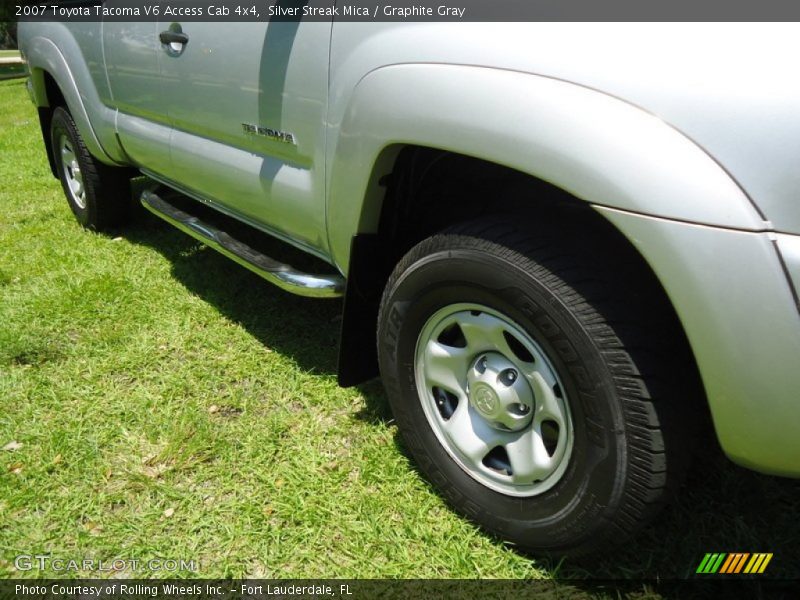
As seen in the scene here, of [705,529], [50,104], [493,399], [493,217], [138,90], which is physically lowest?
[705,529]

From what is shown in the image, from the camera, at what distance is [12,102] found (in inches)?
515

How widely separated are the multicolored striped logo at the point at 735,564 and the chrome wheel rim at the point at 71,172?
165 inches

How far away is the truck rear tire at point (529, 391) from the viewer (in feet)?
4.94

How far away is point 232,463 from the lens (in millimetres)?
2355

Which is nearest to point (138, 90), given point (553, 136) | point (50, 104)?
point (50, 104)

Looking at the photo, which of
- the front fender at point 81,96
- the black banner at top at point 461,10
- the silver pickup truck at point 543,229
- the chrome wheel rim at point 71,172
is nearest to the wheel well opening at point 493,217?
the silver pickup truck at point 543,229

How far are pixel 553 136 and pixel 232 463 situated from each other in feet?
Answer: 5.34

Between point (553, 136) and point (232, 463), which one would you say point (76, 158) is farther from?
point (553, 136)

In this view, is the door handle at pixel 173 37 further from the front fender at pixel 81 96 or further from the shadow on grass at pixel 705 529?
the shadow on grass at pixel 705 529

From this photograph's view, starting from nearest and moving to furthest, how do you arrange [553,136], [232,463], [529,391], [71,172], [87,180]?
1. [553,136]
2. [529,391]
3. [232,463]
4. [87,180]
5. [71,172]

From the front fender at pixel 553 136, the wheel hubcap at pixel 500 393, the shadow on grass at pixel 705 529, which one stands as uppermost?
the front fender at pixel 553 136

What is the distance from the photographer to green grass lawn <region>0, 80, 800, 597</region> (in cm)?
193

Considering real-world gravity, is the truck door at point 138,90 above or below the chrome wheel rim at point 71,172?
above

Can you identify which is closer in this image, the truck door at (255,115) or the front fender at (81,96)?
the truck door at (255,115)
